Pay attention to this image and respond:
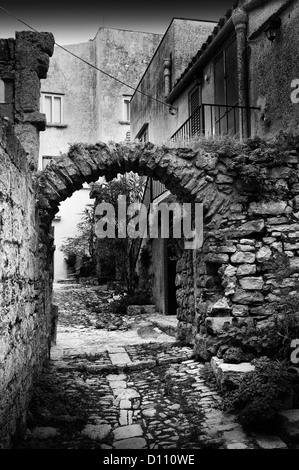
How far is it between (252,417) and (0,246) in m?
2.48

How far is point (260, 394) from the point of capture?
3.99m

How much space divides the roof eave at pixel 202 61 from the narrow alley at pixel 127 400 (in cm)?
575

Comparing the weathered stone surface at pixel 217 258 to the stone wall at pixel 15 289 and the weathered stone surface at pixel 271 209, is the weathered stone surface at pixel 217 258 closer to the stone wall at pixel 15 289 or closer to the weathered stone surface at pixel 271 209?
the weathered stone surface at pixel 271 209

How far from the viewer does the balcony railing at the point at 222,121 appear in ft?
26.5

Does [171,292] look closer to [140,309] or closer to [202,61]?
[140,309]

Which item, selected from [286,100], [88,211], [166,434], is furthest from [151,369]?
[88,211]

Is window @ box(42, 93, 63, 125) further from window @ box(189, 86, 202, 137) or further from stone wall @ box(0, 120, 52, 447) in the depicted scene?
stone wall @ box(0, 120, 52, 447)

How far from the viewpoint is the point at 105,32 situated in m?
18.4

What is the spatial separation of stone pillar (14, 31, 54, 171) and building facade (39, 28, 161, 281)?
13.0 m

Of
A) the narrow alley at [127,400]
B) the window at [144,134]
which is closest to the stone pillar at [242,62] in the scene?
the narrow alley at [127,400]

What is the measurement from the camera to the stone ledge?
4488 millimetres

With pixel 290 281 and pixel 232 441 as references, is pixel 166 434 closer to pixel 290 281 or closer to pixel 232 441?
pixel 232 441

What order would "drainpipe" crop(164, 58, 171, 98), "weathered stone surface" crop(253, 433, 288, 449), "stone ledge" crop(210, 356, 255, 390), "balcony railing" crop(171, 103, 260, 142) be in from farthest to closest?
1. "drainpipe" crop(164, 58, 171, 98)
2. "balcony railing" crop(171, 103, 260, 142)
3. "stone ledge" crop(210, 356, 255, 390)
4. "weathered stone surface" crop(253, 433, 288, 449)

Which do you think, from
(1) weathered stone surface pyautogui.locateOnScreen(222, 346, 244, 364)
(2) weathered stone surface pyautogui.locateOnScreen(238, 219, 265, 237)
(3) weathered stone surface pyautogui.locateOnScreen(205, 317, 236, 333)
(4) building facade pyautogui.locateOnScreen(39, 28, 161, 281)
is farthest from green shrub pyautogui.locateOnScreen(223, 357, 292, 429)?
(4) building facade pyautogui.locateOnScreen(39, 28, 161, 281)
